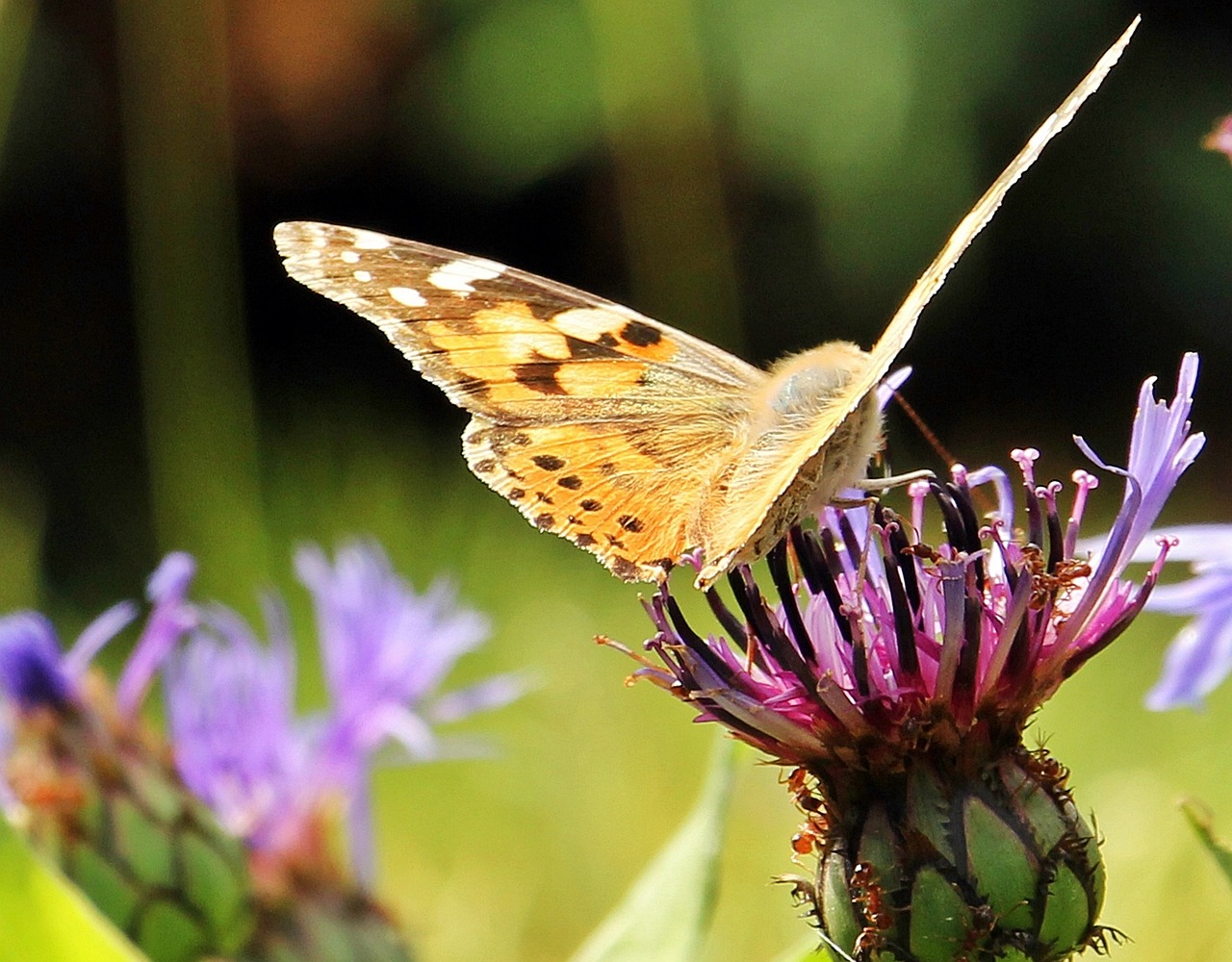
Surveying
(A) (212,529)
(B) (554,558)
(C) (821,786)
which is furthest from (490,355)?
(B) (554,558)

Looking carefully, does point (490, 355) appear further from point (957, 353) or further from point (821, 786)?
point (957, 353)

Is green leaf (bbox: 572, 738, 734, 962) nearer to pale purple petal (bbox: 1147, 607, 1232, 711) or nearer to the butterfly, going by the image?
the butterfly

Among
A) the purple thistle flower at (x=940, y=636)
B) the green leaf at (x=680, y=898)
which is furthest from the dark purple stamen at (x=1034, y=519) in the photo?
the green leaf at (x=680, y=898)

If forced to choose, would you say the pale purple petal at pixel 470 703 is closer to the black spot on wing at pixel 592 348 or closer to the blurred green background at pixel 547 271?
the black spot on wing at pixel 592 348

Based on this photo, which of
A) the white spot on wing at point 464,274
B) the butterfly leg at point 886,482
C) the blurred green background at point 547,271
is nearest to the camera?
the butterfly leg at point 886,482

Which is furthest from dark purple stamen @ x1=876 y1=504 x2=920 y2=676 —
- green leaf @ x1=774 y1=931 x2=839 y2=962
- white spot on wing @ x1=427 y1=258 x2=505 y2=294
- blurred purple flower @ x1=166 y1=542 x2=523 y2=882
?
blurred purple flower @ x1=166 y1=542 x2=523 y2=882

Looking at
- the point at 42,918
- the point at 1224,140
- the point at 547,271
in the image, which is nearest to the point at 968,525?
the point at 1224,140
